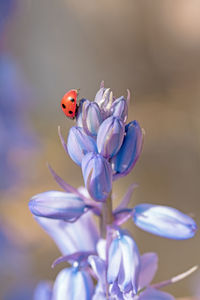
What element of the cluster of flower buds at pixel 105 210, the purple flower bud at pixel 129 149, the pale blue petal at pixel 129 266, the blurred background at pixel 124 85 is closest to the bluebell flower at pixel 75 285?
the cluster of flower buds at pixel 105 210

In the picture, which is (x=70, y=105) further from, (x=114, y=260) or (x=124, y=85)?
(x=124, y=85)

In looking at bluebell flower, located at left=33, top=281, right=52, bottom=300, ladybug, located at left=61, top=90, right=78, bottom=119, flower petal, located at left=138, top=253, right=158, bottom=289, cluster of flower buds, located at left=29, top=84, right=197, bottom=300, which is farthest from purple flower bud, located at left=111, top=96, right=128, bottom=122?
bluebell flower, located at left=33, top=281, right=52, bottom=300

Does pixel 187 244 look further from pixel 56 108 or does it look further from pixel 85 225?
pixel 85 225

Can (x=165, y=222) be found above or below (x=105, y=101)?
below

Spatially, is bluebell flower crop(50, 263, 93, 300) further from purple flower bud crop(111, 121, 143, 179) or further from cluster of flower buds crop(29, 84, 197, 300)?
purple flower bud crop(111, 121, 143, 179)

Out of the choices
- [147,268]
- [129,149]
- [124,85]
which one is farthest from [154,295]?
[124,85]

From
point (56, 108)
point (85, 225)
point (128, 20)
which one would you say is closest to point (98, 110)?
point (85, 225)
